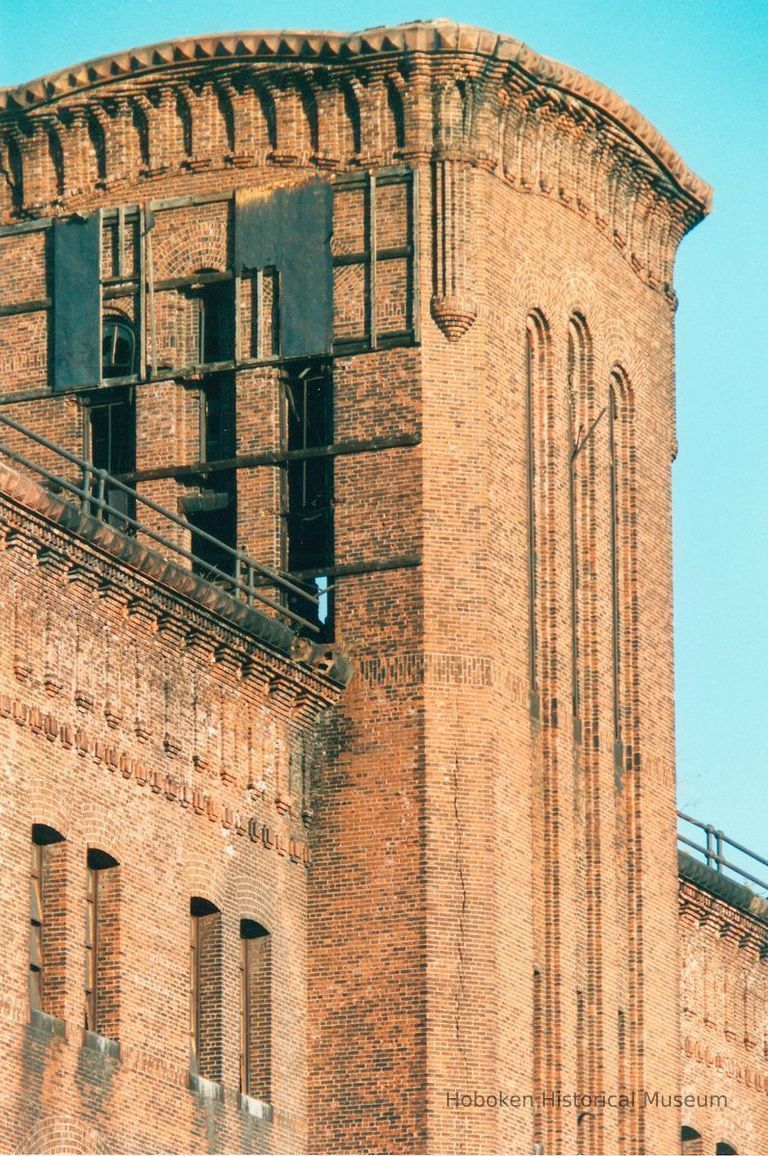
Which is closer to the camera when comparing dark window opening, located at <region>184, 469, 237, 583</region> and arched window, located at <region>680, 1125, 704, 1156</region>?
dark window opening, located at <region>184, 469, 237, 583</region>

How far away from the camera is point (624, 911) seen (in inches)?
2087

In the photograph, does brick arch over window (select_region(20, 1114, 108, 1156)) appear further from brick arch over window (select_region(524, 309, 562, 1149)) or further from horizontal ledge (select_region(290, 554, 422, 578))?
horizontal ledge (select_region(290, 554, 422, 578))

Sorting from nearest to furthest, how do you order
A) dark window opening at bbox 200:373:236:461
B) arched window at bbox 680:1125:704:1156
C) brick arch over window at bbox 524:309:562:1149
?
brick arch over window at bbox 524:309:562:1149 < dark window opening at bbox 200:373:236:461 < arched window at bbox 680:1125:704:1156

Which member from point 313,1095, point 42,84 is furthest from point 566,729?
point 42,84

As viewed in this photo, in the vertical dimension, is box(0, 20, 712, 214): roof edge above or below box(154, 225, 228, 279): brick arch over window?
above

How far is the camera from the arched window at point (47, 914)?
43.9 m

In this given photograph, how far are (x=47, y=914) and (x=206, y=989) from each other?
136 inches

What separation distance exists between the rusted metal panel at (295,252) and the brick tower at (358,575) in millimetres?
46

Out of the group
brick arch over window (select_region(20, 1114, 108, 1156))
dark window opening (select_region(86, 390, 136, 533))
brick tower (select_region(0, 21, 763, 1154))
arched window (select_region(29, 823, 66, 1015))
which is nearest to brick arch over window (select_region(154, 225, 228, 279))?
brick tower (select_region(0, 21, 763, 1154))

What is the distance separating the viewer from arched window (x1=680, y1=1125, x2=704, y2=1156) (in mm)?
57344

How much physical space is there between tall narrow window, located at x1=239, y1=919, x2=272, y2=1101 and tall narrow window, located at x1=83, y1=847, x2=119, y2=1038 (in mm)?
3195

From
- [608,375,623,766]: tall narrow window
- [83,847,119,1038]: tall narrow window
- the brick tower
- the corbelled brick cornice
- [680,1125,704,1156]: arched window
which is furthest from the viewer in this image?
[680,1125,704,1156]: arched window

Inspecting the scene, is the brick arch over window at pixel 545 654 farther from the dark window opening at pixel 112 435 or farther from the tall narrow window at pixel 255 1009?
the dark window opening at pixel 112 435

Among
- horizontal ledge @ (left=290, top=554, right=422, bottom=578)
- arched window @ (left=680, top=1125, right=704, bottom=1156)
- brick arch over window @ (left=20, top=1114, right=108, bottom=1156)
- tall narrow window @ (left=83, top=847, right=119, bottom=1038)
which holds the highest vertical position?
horizontal ledge @ (left=290, top=554, right=422, bottom=578)
